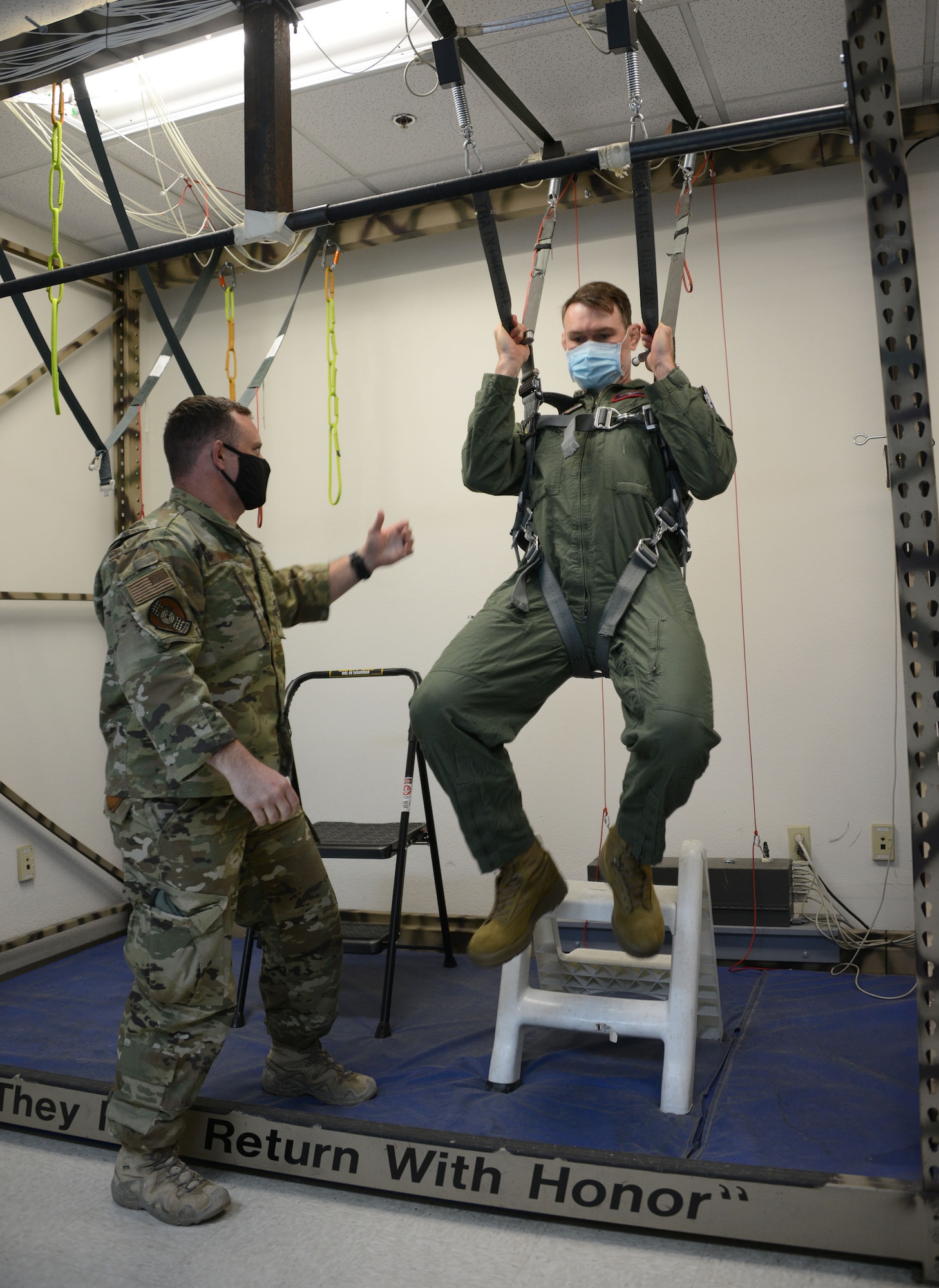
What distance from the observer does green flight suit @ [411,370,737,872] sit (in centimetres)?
217

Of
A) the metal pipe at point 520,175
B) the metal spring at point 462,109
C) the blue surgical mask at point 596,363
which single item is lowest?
the blue surgical mask at point 596,363

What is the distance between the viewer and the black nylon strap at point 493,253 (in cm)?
222

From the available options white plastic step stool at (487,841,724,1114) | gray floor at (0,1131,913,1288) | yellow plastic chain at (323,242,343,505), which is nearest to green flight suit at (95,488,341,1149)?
gray floor at (0,1131,913,1288)

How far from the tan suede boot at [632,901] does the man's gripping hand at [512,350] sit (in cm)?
107

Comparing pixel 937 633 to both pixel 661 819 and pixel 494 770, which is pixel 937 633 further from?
pixel 494 770

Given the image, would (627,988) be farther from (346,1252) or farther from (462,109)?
(462,109)

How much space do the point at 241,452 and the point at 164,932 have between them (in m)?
1.19

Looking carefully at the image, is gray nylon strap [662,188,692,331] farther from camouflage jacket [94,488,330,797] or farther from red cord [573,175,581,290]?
red cord [573,175,581,290]

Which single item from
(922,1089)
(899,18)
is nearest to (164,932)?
(922,1089)

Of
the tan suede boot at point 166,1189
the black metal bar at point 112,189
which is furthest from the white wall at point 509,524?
the tan suede boot at point 166,1189

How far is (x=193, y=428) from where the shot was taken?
2566 millimetres

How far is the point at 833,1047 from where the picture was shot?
9.84 feet

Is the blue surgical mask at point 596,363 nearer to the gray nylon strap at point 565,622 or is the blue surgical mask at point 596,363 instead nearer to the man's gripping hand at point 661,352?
the man's gripping hand at point 661,352

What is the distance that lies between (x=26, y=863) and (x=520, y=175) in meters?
3.54
